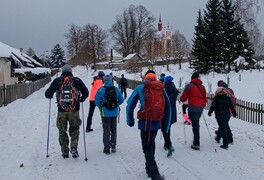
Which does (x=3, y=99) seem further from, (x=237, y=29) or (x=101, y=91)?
(x=237, y=29)

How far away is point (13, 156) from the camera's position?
7.17m

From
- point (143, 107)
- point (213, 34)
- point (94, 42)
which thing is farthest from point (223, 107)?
point (94, 42)

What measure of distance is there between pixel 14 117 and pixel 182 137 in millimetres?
7304

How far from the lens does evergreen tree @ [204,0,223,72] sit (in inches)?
1484

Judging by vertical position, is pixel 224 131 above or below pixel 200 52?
below

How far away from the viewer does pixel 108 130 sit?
740 cm

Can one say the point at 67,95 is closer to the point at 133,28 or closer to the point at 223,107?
the point at 223,107

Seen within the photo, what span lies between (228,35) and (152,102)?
3369cm

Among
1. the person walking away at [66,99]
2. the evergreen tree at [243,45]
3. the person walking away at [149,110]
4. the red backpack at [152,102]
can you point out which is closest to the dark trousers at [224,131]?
the person walking away at [149,110]

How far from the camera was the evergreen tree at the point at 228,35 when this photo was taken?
36.6 meters

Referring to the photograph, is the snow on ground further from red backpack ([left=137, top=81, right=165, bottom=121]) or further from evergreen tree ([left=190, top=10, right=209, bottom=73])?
evergreen tree ([left=190, top=10, right=209, bottom=73])

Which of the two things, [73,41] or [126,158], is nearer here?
[126,158]

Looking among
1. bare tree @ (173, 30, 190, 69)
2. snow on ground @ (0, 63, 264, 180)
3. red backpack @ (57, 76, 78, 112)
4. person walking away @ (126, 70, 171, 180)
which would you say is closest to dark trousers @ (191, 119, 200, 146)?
snow on ground @ (0, 63, 264, 180)

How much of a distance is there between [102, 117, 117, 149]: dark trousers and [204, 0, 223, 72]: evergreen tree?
105ft
